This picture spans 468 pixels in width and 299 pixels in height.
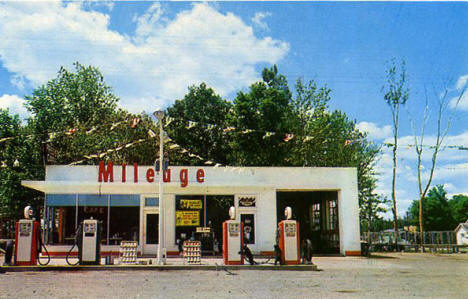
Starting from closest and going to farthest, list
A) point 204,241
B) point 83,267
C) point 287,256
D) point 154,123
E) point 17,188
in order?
1. point 83,267
2. point 287,256
3. point 204,241
4. point 17,188
5. point 154,123

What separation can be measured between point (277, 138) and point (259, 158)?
2526mm

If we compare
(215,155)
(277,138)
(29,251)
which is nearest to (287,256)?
(29,251)

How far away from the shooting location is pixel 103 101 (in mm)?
46500

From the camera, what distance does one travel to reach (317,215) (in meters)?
30.0

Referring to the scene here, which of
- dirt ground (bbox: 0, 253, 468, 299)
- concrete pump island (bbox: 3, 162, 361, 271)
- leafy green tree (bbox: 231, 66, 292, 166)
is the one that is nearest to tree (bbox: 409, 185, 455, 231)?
leafy green tree (bbox: 231, 66, 292, 166)

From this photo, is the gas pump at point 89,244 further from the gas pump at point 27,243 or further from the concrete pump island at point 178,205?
the concrete pump island at point 178,205

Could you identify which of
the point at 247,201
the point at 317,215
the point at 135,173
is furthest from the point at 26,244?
the point at 317,215

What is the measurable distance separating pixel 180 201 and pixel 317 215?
31.2ft

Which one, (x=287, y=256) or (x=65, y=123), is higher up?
(x=65, y=123)

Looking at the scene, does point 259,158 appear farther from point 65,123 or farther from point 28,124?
point 28,124

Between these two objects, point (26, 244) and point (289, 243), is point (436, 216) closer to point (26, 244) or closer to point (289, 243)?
point (289, 243)

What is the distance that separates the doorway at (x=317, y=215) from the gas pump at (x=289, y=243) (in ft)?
29.2

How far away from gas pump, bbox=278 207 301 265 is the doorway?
29.2ft

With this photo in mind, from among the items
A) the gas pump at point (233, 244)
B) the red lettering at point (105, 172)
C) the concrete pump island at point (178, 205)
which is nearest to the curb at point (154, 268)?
the gas pump at point (233, 244)
